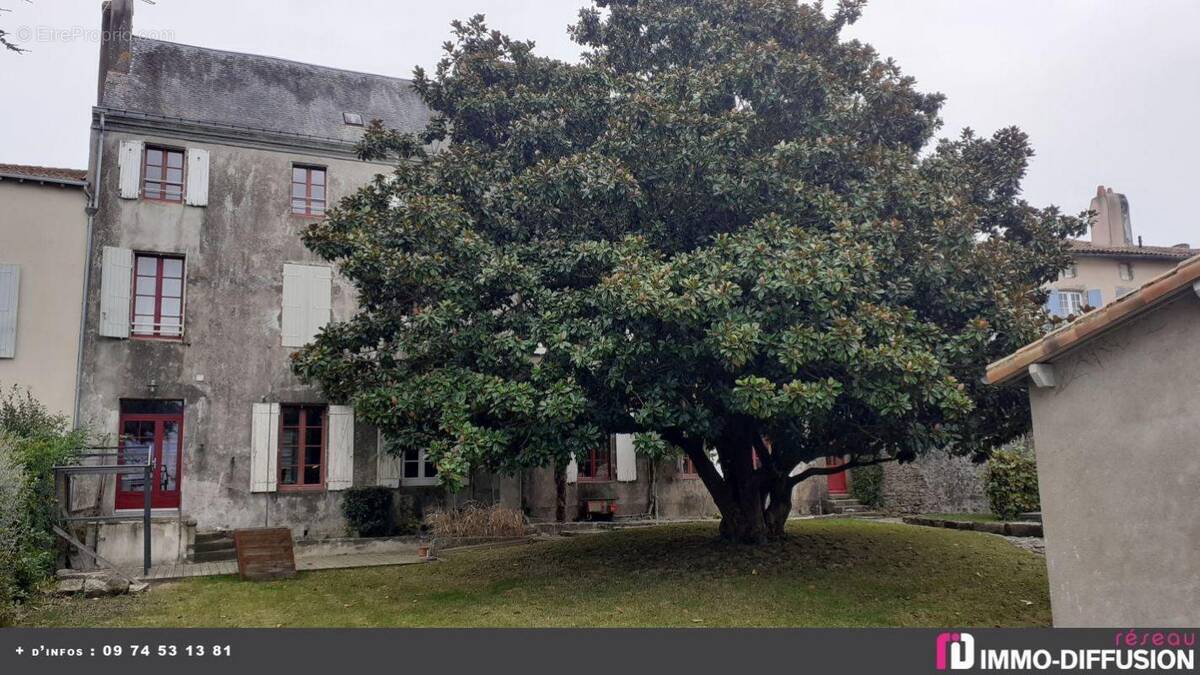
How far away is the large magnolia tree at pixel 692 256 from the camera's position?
8.48 metres

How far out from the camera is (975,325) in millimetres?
8773

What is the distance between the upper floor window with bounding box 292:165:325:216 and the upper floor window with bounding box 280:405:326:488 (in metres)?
4.09

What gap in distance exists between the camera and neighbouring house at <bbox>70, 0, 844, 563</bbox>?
1480cm

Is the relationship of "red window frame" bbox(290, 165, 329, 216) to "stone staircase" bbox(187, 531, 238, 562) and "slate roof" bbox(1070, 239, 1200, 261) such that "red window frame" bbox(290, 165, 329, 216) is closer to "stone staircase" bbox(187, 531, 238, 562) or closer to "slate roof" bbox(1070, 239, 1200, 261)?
"stone staircase" bbox(187, 531, 238, 562)

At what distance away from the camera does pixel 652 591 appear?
9984mm

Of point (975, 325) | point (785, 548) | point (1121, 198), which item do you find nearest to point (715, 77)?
point (975, 325)

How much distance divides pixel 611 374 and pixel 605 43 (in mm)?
5562

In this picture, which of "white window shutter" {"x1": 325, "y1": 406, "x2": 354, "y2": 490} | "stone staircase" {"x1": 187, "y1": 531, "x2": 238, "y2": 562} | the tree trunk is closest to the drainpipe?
"stone staircase" {"x1": 187, "y1": 531, "x2": 238, "y2": 562}

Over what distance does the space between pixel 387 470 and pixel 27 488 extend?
256 inches

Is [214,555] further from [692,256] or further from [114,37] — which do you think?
[114,37]

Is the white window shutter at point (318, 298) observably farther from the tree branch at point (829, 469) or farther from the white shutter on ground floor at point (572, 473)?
the tree branch at point (829, 469)

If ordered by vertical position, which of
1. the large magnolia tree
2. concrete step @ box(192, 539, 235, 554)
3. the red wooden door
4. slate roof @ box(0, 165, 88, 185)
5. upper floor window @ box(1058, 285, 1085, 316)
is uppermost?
slate roof @ box(0, 165, 88, 185)

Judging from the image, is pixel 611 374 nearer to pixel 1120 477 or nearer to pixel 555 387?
pixel 555 387

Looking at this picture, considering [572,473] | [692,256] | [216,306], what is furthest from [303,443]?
[692,256]
